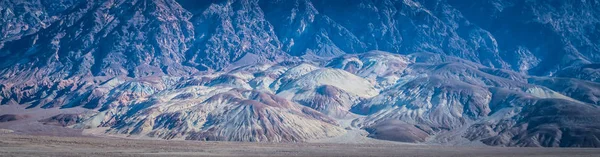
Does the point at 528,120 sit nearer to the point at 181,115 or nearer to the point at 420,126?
the point at 420,126

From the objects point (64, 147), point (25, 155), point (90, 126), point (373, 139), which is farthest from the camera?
point (90, 126)

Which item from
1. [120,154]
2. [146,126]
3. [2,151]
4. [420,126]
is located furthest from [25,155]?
[420,126]

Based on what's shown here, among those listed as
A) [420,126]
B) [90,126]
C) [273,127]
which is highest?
[420,126]

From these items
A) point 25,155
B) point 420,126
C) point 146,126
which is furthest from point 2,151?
point 420,126

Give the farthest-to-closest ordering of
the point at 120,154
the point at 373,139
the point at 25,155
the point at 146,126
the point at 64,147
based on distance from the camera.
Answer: the point at 146,126 < the point at 373,139 < the point at 64,147 < the point at 120,154 < the point at 25,155

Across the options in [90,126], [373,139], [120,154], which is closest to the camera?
[120,154]

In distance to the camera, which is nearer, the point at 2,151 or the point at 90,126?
the point at 2,151

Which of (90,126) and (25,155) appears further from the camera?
(90,126)

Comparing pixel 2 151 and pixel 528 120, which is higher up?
pixel 528 120

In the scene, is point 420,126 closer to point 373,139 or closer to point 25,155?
point 373,139
